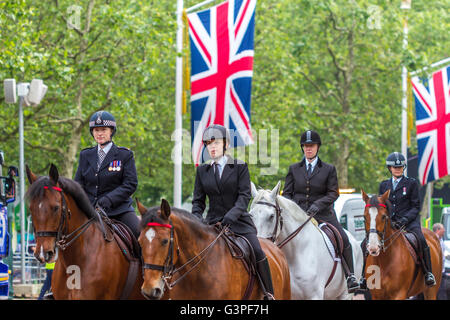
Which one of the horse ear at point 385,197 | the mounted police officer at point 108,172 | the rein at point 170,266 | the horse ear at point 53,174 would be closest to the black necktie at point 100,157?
the mounted police officer at point 108,172

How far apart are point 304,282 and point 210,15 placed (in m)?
8.48

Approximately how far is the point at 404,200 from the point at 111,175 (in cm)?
610

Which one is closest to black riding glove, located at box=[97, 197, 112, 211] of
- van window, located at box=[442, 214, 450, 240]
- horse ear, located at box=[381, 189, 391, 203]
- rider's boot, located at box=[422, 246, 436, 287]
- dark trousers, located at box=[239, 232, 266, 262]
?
dark trousers, located at box=[239, 232, 266, 262]

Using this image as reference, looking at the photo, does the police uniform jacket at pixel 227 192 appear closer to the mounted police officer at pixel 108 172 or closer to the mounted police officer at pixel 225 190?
the mounted police officer at pixel 225 190

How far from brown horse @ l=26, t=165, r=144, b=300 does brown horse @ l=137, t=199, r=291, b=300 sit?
76 centimetres

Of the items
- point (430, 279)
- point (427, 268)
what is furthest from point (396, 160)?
point (430, 279)

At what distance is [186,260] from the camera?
316 inches

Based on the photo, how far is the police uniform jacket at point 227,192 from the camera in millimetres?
8867

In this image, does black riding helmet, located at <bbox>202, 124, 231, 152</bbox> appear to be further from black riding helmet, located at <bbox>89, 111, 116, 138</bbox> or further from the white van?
the white van

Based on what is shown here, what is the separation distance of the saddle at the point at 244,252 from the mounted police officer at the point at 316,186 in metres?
2.90

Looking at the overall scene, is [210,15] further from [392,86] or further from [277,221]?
[392,86]

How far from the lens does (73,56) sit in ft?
81.5

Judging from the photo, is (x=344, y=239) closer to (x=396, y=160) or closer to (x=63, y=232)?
(x=396, y=160)
